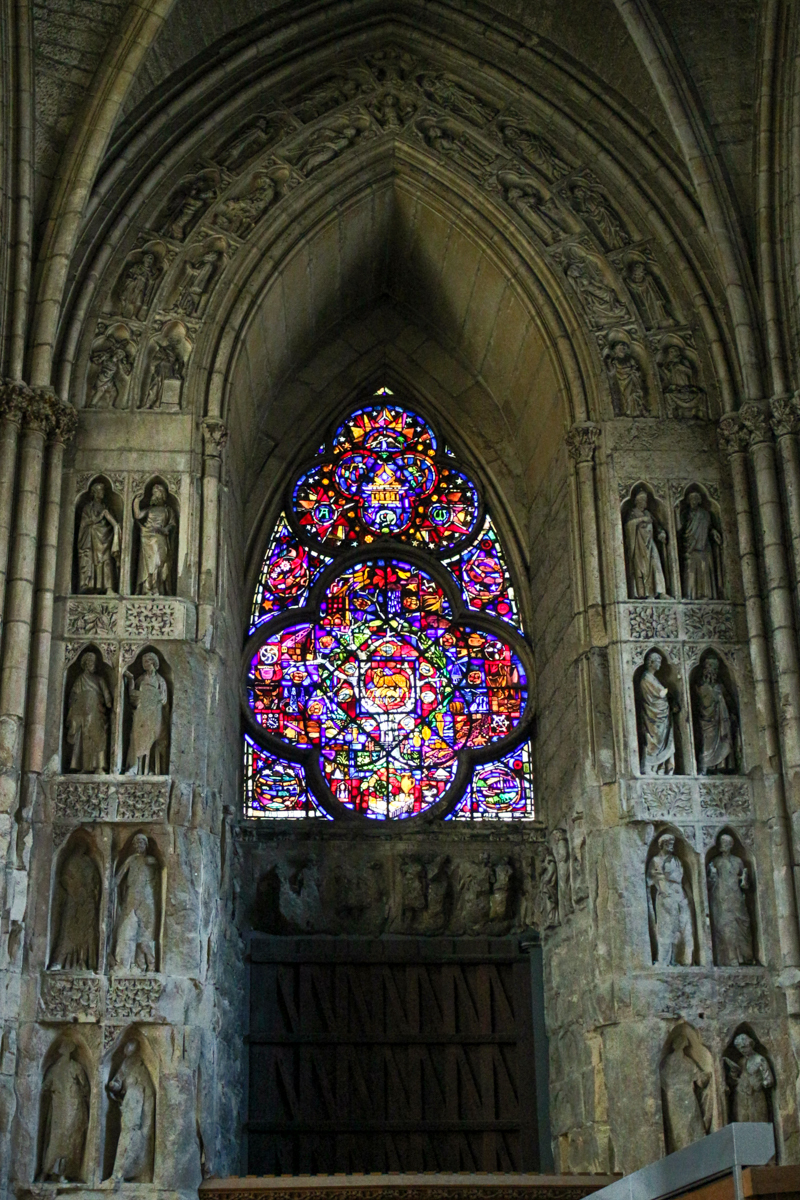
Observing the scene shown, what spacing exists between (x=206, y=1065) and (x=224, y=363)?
592cm

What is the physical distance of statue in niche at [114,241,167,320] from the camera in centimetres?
1384

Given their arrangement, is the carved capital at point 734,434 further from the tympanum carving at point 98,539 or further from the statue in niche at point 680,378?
the tympanum carving at point 98,539

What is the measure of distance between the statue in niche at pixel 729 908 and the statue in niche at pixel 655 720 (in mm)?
751

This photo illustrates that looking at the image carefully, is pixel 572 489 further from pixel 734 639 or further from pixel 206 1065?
pixel 206 1065

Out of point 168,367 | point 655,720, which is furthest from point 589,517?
point 168,367

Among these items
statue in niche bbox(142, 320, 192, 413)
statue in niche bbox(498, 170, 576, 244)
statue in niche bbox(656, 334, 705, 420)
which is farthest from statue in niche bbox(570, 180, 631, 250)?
statue in niche bbox(142, 320, 192, 413)

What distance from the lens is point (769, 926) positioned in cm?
1216

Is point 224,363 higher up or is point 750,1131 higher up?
point 224,363

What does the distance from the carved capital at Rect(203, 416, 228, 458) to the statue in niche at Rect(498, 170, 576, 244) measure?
11.5 feet

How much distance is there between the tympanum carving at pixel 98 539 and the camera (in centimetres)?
1295

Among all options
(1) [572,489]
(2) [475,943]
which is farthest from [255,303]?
(2) [475,943]

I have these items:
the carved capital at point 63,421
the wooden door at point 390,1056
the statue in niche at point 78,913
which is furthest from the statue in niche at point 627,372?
the statue in niche at point 78,913

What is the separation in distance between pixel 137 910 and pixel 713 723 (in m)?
4.83

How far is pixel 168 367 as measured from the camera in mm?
13742
